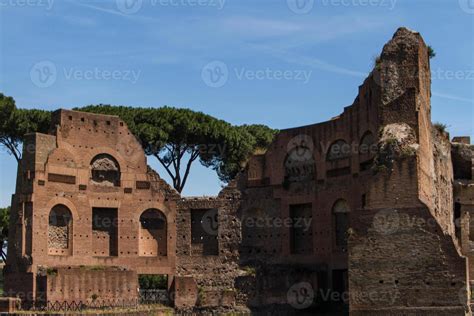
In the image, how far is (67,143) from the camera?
42.8 m

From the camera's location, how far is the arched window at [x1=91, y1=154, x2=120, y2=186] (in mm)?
44000

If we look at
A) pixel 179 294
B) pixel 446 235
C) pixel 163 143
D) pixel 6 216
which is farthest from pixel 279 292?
pixel 6 216

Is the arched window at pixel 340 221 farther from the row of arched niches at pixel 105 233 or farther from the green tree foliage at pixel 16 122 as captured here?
the green tree foliage at pixel 16 122

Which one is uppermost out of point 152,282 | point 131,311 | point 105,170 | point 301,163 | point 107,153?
point 107,153

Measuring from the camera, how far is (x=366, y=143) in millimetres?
40125

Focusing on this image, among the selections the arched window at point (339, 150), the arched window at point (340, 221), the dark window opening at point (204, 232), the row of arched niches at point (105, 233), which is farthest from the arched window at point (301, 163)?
the row of arched niches at point (105, 233)

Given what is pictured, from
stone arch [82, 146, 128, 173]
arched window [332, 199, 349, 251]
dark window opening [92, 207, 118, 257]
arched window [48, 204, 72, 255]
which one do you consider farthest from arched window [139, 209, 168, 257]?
arched window [332, 199, 349, 251]

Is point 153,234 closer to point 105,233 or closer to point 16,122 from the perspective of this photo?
point 105,233

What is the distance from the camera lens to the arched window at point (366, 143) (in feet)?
129

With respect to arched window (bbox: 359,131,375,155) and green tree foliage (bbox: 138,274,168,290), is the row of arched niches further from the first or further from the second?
green tree foliage (bbox: 138,274,168,290)

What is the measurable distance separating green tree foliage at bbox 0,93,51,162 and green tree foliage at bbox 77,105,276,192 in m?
4.50

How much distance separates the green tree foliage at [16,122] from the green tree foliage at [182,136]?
4498mm

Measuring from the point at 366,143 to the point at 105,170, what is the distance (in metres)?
14.1

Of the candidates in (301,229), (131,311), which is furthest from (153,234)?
(301,229)
